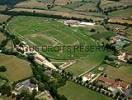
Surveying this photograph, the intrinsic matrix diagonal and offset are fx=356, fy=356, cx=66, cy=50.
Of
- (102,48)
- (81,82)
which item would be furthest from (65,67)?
(102,48)

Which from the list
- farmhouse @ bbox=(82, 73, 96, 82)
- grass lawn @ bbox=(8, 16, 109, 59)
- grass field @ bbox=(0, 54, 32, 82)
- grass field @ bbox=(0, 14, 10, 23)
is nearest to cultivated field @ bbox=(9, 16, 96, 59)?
grass lawn @ bbox=(8, 16, 109, 59)

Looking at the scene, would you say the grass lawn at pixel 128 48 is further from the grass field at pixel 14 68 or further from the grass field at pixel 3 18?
the grass field at pixel 3 18

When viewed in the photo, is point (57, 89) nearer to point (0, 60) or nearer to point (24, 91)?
point (24, 91)

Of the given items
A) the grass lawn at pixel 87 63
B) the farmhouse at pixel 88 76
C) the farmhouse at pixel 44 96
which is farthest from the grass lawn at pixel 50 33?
the farmhouse at pixel 44 96

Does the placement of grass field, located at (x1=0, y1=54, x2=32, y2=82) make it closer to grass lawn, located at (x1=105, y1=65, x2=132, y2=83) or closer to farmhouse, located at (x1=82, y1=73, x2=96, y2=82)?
farmhouse, located at (x1=82, y1=73, x2=96, y2=82)

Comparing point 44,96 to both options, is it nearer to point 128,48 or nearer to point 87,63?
point 87,63

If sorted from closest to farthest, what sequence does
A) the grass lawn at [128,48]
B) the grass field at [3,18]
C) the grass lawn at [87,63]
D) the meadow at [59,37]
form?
the grass lawn at [87,63] < the meadow at [59,37] < the grass lawn at [128,48] < the grass field at [3,18]

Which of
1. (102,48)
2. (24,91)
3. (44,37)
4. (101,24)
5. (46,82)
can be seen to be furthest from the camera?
(101,24)
